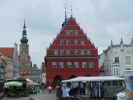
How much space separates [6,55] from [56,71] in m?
33.3

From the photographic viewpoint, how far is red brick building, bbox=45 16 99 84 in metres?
110

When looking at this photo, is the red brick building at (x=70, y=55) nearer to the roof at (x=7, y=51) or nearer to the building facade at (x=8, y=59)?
the building facade at (x=8, y=59)

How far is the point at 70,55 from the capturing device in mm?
112062

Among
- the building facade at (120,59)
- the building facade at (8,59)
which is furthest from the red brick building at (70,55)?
the building facade at (8,59)

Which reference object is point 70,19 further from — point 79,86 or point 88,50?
point 79,86

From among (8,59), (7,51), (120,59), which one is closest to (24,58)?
(7,51)

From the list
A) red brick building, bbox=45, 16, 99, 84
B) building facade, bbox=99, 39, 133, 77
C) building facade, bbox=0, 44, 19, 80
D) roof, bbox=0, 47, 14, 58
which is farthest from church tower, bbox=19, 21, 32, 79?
red brick building, bbox=45, 16, 99, 84

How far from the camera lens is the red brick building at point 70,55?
4331 inches

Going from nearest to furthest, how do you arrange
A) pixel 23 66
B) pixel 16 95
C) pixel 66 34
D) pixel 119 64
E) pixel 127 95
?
pixel 127 95
pixel 16 95
pixel 66 34
pixel 119 64
pixel 23 66

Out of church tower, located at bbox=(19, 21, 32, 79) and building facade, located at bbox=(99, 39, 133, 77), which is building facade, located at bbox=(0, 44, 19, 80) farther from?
building facade, located at bbox=(99, 39, 133, 77)

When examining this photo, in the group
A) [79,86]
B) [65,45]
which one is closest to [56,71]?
[65,45]

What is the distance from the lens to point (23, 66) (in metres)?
188

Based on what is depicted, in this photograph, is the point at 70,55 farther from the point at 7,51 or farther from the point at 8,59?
the point at 7,51

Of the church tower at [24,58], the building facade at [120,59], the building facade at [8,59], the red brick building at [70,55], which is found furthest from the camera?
the church tower at [24,58]
